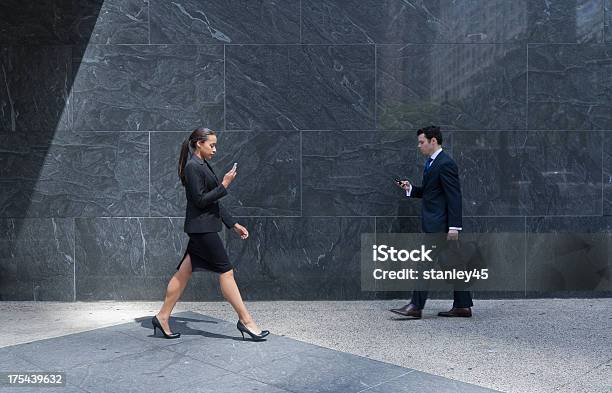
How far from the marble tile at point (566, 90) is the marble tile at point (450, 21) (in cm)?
23

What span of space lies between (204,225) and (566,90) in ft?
15.4

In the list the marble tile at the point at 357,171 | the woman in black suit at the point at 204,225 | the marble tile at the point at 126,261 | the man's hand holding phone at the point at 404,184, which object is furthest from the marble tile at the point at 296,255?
the woman in black suit at the point at 204,225

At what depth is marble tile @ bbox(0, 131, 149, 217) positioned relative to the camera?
7.70 metres

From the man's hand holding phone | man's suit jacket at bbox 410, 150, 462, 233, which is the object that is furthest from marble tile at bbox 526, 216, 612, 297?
the man's hand holding phone

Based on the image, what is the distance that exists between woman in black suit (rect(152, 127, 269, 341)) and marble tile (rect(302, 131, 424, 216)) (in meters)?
1.97

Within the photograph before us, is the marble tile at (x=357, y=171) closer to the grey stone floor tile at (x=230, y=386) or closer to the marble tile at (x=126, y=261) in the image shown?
the marble tile at (x=126, y=261)

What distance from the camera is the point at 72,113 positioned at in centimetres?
770

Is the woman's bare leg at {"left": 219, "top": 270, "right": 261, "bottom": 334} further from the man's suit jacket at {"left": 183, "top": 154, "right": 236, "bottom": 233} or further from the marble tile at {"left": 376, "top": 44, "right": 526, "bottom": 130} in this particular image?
the marble tile at {"left": 376, "top": 44, "right": 526, "bottom": 130}

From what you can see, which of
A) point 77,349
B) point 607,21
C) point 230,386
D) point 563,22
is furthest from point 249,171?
point 607,21

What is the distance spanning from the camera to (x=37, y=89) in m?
7.70

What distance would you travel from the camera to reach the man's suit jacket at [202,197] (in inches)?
224

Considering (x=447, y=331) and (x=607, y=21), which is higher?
(x=607, y=21)

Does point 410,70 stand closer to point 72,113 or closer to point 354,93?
point 354,93

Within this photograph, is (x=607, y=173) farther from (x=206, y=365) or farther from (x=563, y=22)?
(x=206, y=365)
